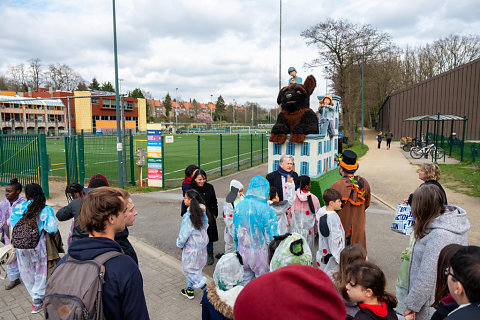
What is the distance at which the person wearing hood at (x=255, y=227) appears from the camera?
368 cm

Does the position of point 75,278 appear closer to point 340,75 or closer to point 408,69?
point 340,75

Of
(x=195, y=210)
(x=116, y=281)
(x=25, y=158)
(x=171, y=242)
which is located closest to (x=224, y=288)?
(x=116, y=281)

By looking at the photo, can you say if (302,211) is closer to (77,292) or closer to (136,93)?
(77,292)

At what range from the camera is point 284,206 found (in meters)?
4.93

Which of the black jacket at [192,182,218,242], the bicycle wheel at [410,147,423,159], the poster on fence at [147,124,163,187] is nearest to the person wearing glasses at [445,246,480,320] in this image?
Result: the black jacket at [192,182,218,242]

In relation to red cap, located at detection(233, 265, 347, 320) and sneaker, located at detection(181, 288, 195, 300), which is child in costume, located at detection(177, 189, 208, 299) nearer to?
sneaker, located at detection(181, 288, 195, 300)

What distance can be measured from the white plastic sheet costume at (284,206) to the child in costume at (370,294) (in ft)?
6.89

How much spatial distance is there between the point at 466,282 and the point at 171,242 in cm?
606

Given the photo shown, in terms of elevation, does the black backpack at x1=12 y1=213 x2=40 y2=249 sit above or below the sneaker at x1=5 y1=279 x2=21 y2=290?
above

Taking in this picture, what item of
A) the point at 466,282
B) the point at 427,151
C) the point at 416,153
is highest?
the point at 466,282

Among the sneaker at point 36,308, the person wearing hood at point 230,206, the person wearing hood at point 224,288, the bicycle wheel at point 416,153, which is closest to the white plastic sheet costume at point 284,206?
the person wearing hood at point 230,206

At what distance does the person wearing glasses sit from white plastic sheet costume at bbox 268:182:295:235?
2.65m

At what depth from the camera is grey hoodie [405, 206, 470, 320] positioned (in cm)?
257

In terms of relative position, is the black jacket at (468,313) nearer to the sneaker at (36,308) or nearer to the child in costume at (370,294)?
the child in costume at (370,294)
